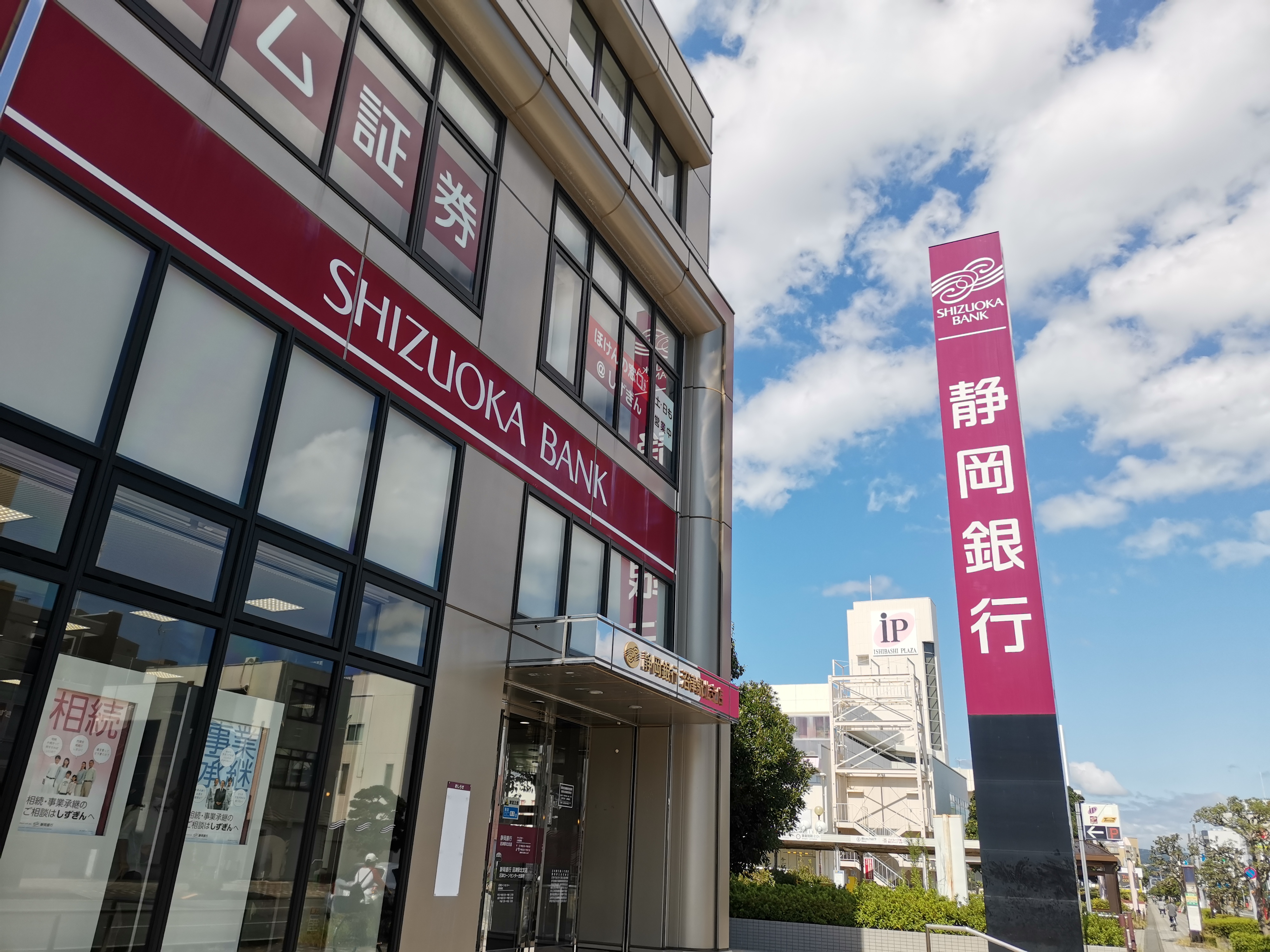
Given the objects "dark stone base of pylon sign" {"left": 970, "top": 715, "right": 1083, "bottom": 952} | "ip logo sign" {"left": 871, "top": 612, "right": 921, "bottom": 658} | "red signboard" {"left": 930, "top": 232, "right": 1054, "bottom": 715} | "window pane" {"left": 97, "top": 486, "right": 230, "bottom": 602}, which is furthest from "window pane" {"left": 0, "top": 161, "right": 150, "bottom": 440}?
"ip logo sign" {"left": 871, "top": 612, "right": 921, "bottom": 658}

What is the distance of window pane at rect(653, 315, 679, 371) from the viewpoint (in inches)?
706

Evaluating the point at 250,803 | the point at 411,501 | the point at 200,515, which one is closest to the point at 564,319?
the point at 411,501

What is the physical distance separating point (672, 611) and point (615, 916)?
5207mm

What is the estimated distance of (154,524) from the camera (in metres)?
7.14

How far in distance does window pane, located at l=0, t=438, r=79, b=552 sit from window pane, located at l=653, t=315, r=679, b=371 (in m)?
12.2

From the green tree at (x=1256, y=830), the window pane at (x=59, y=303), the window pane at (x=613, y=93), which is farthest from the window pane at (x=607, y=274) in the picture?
the green tree at (x=1256, y=830)

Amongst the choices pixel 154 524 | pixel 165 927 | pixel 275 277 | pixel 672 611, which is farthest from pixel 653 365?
pixel 165 927

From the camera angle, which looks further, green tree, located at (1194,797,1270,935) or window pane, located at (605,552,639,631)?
green tree, located at (1194,797,1270,935)

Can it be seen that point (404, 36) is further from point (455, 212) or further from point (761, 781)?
point (761, 781)

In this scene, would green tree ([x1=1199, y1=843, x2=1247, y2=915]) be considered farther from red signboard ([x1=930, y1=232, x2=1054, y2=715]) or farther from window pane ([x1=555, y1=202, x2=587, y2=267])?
window pane ([x1=555, y1=202, x2=587, y2=267])

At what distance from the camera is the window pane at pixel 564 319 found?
13672 mm

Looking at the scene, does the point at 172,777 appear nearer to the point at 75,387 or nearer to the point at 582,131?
the point at 75,387

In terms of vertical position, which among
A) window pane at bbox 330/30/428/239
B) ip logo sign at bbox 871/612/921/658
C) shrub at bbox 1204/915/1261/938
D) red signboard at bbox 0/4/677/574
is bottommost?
shrub at bbox 1204/915/1261/938

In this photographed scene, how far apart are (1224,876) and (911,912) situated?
5493 centimetres
